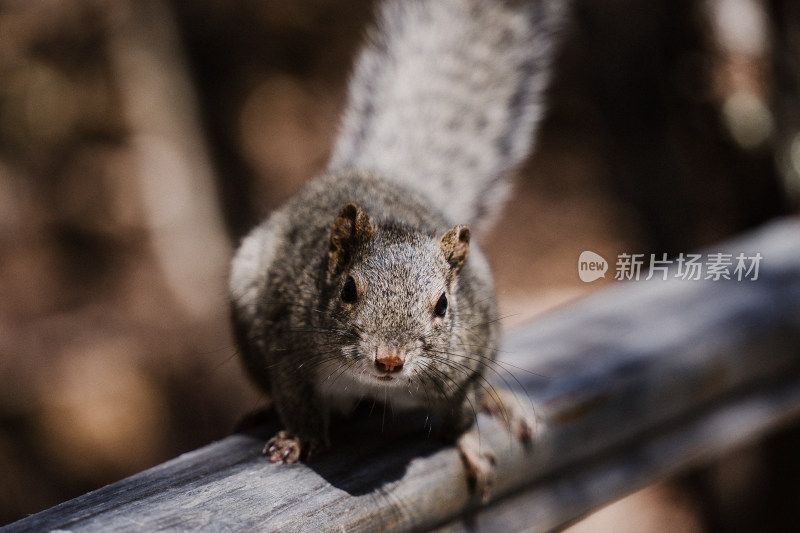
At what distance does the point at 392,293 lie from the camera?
69.0 inches

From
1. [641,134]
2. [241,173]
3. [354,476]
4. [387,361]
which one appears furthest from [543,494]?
[241,173]

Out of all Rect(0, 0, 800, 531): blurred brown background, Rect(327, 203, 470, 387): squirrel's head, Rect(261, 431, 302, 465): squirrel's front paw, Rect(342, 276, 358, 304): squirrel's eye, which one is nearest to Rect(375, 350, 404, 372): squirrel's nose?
Rect(327, 203, 470, 387): squirrel's head

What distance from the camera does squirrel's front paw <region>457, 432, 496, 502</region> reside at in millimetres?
1905

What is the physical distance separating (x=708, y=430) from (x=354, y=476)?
1.50 meters

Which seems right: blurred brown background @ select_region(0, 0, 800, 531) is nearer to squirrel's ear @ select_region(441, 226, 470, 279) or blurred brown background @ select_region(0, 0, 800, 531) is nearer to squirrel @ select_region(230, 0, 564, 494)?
squirrel @ select_region(230, 0, 564, 494)

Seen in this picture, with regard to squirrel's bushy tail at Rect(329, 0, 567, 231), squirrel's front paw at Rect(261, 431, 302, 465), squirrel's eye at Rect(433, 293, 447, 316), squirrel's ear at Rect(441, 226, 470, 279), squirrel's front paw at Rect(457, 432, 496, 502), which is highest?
squirrel's bushy tail at Rect(329, 0, 567, 231)

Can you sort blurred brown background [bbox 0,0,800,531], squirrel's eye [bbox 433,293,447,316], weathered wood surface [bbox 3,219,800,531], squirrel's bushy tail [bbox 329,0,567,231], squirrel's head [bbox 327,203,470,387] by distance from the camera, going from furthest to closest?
blurred brown background [bbox 0,0,800,531] → squirrel's bushy tail [bbox 329,0,567,231] → squirrel's eye [bbox 433,293,447,316] → squirrel's head [bbox 327,203,470,387] → weathered wood surface [bbox 3,219,800,531]

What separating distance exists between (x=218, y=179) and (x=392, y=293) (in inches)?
181

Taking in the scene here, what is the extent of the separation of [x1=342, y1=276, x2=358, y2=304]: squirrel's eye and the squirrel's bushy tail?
→ 2.37 feet

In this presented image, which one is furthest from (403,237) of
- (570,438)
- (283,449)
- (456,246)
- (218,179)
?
(218,179)

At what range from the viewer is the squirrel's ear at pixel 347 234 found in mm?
1852

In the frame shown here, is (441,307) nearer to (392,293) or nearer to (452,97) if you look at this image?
(392,293)

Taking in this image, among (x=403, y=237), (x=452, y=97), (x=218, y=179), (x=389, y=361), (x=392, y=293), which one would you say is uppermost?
(x=452, y=97)

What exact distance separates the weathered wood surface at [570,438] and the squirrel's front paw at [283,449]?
36 mm
